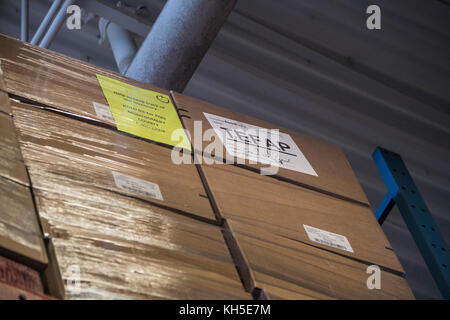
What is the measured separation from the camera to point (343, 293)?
1371 mm

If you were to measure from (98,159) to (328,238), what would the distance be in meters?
0.65

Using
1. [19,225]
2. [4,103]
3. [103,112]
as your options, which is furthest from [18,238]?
[103,112]

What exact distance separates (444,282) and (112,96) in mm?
1509

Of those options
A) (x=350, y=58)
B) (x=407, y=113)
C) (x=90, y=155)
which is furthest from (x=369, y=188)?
(x=90, y=155)

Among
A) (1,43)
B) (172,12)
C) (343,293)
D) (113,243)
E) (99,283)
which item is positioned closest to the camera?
(99,283)

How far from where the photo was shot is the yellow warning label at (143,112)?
1.68 m

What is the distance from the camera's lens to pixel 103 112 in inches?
65.3

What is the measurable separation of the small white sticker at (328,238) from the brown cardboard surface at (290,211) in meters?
0.02

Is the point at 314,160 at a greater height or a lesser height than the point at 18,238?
greater

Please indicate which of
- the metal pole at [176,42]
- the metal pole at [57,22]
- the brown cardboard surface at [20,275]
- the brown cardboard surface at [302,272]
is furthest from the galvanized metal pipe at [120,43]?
the brown cardboard surface at [20,275]

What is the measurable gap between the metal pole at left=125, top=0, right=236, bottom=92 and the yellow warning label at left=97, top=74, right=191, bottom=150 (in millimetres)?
731

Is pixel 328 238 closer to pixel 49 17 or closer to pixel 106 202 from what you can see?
pixel 106 202

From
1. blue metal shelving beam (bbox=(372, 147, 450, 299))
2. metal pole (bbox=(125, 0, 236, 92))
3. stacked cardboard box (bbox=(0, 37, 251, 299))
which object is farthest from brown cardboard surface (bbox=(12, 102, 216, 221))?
blue metal shelving beam (bbox=(372, 147, 450, 299))
